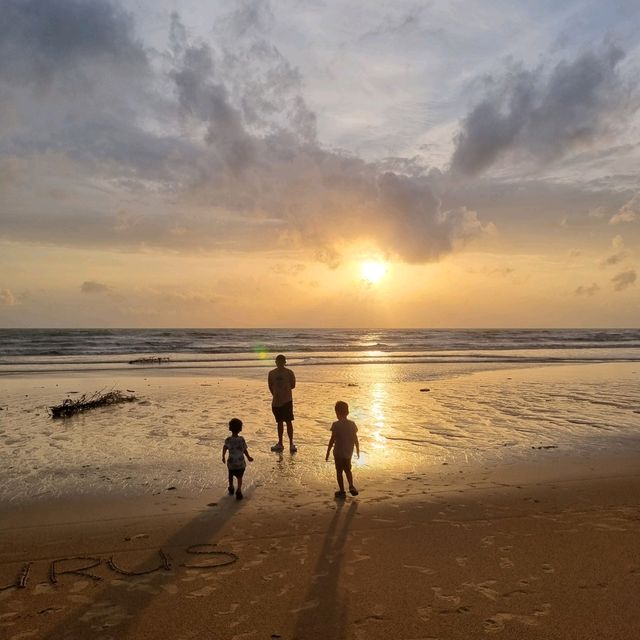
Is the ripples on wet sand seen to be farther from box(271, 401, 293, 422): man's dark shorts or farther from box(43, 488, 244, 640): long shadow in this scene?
box(43, 488, 244, 640): long shadow

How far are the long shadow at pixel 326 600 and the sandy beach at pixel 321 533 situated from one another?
2cm

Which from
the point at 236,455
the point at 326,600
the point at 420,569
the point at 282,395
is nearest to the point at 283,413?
the point at 282,395

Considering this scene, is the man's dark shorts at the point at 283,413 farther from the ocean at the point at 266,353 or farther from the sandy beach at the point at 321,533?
the ocean at the point at 266,353

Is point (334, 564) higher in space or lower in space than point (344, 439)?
lower

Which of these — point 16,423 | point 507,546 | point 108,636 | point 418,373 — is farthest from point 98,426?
point 418,373

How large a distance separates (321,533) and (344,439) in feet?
7.22

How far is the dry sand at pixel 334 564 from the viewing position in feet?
15.7

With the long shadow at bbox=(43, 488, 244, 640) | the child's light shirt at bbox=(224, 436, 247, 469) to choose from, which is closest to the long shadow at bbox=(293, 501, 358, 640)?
the long shadow at bbox=(43, 488, 244, 640)

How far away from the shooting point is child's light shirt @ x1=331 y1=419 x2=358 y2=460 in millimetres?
8773

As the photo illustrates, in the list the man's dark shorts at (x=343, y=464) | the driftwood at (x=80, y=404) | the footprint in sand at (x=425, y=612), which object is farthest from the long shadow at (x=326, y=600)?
the driftwood at (x=80, y=404)

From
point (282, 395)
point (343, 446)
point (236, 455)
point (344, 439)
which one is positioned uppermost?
point (282, 395)

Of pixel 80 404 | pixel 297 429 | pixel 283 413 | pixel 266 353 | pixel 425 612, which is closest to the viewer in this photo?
pixel 425 612

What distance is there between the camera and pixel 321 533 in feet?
22.6

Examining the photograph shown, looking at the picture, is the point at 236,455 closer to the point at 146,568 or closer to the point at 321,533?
the point at 321,533
